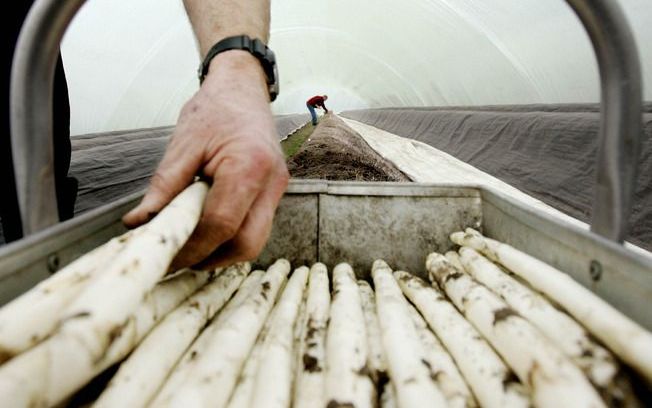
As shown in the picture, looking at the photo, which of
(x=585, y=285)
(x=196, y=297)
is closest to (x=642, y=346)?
(x=585, y=285)

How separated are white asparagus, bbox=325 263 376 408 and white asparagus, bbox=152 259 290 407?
5.0 inches

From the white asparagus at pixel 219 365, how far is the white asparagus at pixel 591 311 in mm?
473

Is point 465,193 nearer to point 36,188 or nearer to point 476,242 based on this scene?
point 476,242

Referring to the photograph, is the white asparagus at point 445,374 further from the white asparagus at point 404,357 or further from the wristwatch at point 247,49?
the wristwatch at point 247,49

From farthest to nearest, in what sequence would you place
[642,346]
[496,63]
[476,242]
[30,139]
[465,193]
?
[496,63] < [465,193] < [476,242] < [30,139] < [642,346]

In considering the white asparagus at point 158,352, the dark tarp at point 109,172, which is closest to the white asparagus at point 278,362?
the white asparagus at point 158,352

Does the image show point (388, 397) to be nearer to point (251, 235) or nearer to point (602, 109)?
point (251, 235)

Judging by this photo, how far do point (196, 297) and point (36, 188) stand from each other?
315mm

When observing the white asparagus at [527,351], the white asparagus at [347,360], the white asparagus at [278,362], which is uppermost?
the white asparagus at [527,351]

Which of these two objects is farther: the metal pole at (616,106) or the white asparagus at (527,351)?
the metal pole at (616,106)

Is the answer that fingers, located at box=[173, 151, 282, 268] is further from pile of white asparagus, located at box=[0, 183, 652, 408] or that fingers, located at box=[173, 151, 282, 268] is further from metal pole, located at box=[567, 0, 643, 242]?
metal pole, located at box=[567, 0, 643, 242]

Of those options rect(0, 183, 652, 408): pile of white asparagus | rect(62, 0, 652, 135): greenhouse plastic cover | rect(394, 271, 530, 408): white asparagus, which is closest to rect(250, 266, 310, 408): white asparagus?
rect(0, 183, 652, 408): pile of white asparagus

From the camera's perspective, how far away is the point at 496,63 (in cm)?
507

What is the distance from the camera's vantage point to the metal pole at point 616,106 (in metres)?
0.65
